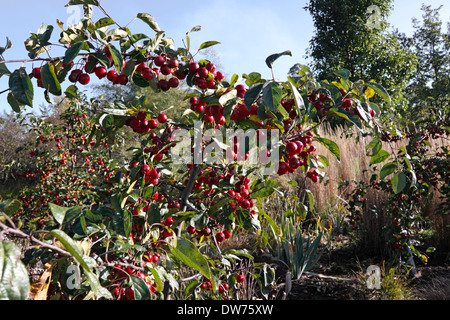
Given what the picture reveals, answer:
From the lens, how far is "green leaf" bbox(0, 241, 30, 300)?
40 centimetres

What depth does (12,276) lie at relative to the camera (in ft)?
1.33

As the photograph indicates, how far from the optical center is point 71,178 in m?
2.97

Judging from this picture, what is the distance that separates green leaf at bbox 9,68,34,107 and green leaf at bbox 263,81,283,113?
19.3 inches

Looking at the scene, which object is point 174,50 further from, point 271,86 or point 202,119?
point 271,86

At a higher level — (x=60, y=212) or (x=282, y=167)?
(x=282, y=167)

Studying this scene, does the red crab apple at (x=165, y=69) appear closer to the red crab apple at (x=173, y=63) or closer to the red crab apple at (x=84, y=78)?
the red crab apple at (x=173, y=63)

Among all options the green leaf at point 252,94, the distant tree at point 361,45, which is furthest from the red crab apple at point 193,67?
the distant tree at point 361,45

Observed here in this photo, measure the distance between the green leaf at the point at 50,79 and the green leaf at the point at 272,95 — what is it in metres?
0.46


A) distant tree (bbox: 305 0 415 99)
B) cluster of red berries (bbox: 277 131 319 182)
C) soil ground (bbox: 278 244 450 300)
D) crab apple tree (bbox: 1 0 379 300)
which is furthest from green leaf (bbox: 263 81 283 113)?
distant tree (bbox: 305 0 415 99)

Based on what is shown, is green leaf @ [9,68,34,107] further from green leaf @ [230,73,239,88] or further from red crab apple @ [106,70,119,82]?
green leaf @ [230,73,239,88]

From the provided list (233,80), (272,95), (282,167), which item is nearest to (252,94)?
(272,95)

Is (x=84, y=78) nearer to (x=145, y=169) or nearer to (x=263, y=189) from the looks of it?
(x=145, y=169)

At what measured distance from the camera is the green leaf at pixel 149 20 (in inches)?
35.5

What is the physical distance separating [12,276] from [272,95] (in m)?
0.55
